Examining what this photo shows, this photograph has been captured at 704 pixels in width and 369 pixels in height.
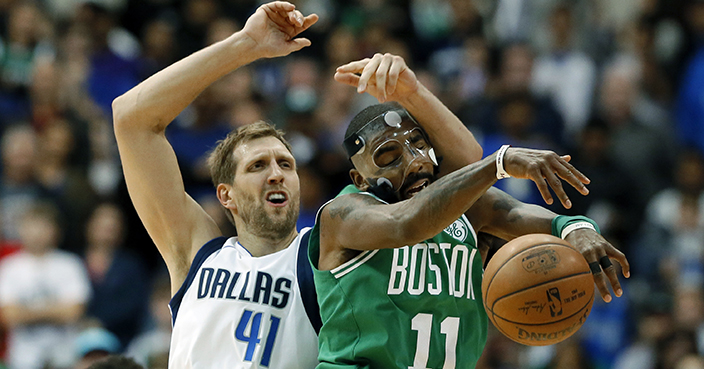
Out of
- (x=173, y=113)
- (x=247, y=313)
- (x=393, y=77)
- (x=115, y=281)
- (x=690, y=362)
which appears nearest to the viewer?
(x=393, y=77)

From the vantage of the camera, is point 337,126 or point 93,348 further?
point 337,126

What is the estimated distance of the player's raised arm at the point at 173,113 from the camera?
5633 millimetres

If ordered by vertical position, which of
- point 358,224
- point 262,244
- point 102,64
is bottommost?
point 262,244

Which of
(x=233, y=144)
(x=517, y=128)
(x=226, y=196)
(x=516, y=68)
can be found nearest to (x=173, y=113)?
(x=233, y=144)

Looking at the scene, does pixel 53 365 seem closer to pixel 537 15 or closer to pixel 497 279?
pixel 497 279

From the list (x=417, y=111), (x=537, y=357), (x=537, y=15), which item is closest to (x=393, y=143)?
(x=417, y=111)

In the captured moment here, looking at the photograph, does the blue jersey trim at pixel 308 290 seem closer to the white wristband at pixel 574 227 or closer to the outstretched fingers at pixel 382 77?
the outstretched fingers at pixel 382 77

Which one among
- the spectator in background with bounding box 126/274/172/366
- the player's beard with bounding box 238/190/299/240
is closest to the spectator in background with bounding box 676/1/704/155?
the spectator in background with bounding box 126/274/172/366

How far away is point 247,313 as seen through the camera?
5.43 metres

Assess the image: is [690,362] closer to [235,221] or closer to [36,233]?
[235,221]

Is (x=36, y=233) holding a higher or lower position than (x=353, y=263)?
higher

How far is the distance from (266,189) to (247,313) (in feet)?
2.84

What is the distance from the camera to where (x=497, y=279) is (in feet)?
14.3

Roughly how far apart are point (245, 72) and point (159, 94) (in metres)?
5.57
